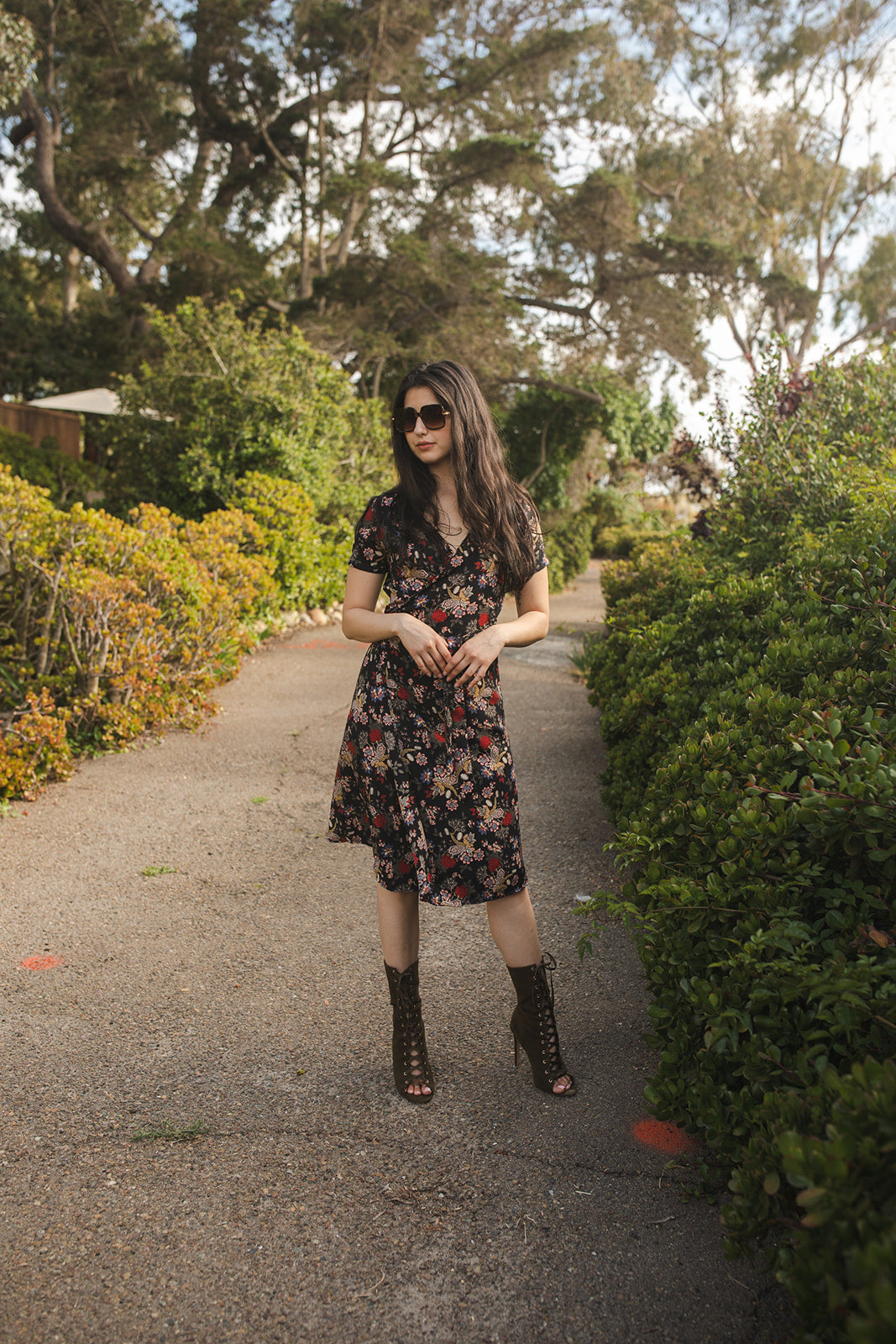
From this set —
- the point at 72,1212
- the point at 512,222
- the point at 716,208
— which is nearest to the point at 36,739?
the point at 72,1212

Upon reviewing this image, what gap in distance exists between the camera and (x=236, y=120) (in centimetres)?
1534

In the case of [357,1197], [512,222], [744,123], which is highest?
[744,123]

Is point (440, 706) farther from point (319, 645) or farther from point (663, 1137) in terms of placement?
point (319, 645)

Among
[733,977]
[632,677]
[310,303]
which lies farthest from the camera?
[310,303]

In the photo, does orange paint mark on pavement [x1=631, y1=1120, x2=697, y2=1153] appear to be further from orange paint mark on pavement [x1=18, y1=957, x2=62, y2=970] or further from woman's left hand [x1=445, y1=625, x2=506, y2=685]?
orange paint mark on pavement [x1=18, y1=957, x2=62, y2=970]

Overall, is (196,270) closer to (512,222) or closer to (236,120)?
(236,120)

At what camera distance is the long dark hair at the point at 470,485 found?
2350mm

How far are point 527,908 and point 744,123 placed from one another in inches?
906

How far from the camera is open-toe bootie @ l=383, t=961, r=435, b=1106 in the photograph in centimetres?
238

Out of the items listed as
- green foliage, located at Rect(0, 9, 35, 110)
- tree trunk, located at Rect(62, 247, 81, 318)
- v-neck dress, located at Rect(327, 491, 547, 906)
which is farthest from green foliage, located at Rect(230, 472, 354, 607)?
tree trunk, located at Rect(62, 247, 81, 318)

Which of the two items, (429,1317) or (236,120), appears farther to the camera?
(236,120)

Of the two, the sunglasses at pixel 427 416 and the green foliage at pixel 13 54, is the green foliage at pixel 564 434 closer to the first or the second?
the green foliage at pixel 13 54

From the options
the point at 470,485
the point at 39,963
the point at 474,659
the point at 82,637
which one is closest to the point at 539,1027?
the point at 474,659

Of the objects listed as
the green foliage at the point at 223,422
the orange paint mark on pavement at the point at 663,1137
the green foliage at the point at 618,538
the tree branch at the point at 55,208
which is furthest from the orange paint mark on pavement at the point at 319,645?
the tree branch at the point at 55,208
